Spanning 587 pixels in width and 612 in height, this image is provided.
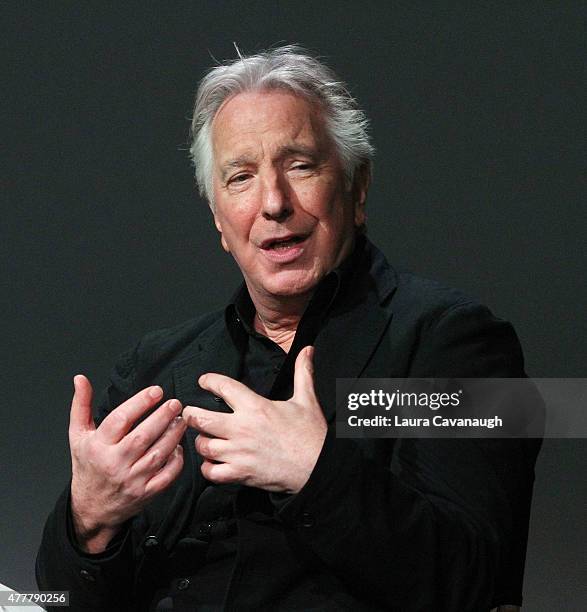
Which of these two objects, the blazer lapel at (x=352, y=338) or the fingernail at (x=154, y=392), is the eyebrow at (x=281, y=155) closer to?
the blazer lapel at (x=352, y=338)

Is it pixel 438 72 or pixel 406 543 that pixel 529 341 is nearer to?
pixel 438 72

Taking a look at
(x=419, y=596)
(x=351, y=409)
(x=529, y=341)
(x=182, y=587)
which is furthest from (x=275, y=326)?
(x=529, y=341)

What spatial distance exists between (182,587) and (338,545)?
0.40 metres

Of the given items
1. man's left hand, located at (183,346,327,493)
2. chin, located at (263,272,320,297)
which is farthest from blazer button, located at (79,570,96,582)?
chin, located at (263,272,320,297)

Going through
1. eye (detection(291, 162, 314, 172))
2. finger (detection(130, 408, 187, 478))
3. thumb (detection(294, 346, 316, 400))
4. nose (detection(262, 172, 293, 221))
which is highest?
eye (detection(291, 162, 314, 172))

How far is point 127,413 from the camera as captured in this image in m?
1.72

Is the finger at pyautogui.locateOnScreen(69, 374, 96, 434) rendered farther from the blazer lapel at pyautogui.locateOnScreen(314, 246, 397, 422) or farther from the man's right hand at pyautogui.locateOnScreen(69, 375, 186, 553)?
the blazer lapel at pyautogui.locateOnScreen(314, 246, 397, 422)

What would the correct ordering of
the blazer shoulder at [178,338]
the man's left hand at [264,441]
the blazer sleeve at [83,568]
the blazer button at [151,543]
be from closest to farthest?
1. the man's left hand at [264,441]
2. the blazer sleeve at [83,568]
3. the blazer button at [151,543]
4. the blazer shoulder at [178,338]

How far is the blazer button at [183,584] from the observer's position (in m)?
1.96

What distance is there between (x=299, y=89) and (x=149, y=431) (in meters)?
0.73

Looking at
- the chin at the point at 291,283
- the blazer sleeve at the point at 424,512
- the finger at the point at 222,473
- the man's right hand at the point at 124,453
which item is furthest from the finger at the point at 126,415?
the chin at the point at 291,283

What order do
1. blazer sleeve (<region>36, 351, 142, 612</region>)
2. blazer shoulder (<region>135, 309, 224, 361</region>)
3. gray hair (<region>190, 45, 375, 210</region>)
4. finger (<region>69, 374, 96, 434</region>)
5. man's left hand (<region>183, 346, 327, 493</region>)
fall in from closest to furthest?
man's left hand (<region>183, 346, 327, 493</region>) < finger (<region>69, 374, 96, 434</region>) < blazer sleeve (<region>36, 351, 142, 612</region>) < gray hair (<region>190, 45, 375, 210</region>) < blazer shoulder (<region>135, 309, 224, 361</region>)

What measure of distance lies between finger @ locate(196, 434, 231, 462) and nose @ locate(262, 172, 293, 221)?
0.50m

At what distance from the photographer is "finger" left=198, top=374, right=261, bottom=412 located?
5.53 ft
